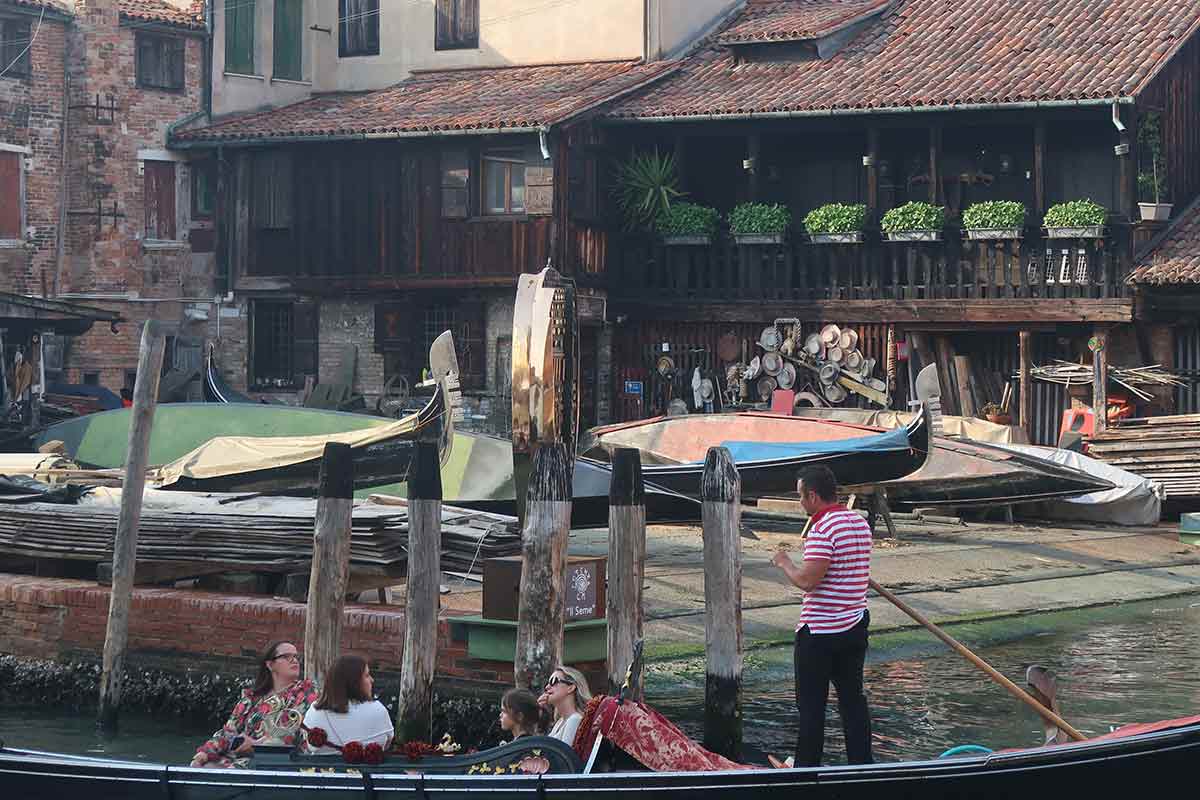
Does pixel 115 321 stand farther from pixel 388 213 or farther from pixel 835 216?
pixel 835 216

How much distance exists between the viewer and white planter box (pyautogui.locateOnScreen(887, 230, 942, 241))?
20953 mm

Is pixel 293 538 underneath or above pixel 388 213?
underneath

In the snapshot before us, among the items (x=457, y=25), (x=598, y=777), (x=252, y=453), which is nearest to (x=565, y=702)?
(x=598, y=777)

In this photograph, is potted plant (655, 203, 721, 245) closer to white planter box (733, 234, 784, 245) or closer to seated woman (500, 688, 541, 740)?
white planter box (733, 234, 784, 245)

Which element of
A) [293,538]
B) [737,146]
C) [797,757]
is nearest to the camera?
[797,757]

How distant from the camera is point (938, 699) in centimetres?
1120

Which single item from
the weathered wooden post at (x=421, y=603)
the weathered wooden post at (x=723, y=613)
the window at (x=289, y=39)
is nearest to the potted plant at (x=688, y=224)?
the window at (x=289, y=39)

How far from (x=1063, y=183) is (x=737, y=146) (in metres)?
3.97

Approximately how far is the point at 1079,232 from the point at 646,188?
16.8 ft

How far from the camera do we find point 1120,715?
10.8 metres

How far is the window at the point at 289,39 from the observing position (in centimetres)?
2545

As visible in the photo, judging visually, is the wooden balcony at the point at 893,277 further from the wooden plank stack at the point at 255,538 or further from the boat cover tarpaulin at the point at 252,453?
the wooden plank stack at the point at 255,538

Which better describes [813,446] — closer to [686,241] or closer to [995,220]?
[995,220]

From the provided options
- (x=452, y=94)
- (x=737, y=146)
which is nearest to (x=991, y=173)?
(x=737, y=146)
